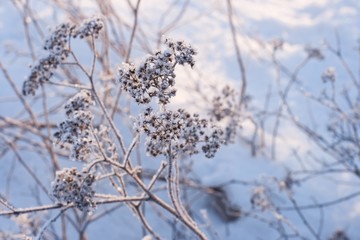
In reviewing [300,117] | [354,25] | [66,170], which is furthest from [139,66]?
[354,25]

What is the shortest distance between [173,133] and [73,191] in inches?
12.7

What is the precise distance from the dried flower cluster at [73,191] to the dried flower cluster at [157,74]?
0.99ft

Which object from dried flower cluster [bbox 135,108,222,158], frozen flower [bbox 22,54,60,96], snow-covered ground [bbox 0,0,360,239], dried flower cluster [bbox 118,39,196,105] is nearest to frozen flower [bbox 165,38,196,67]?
dried flower cluster [bbox 118,39,196,105]

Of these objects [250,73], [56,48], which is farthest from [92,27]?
[250,73]

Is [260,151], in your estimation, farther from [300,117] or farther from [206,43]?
[206,43]

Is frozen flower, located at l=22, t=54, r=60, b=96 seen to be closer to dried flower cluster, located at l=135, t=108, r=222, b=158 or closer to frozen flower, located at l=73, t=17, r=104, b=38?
frozen flower, located at l=73, t=17, r=104, b=38

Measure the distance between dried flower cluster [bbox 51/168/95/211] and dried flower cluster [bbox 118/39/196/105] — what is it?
30 centimetres

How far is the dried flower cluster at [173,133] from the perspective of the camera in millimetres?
1278

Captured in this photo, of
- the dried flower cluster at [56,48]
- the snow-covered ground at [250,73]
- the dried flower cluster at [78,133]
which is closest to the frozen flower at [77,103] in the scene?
the dried flower cluster at [78,133]

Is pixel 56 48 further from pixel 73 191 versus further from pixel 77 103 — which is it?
pixel 73 191

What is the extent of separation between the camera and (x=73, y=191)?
1387mm

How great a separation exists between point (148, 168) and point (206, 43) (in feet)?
6.94

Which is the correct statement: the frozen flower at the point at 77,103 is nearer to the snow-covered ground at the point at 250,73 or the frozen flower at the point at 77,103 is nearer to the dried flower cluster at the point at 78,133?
the dried flower cluster at the point at 78,133

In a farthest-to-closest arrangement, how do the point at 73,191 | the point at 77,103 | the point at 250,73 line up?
1. the point at 250,73
2. the point at 77,103
3. the point at 73,191
